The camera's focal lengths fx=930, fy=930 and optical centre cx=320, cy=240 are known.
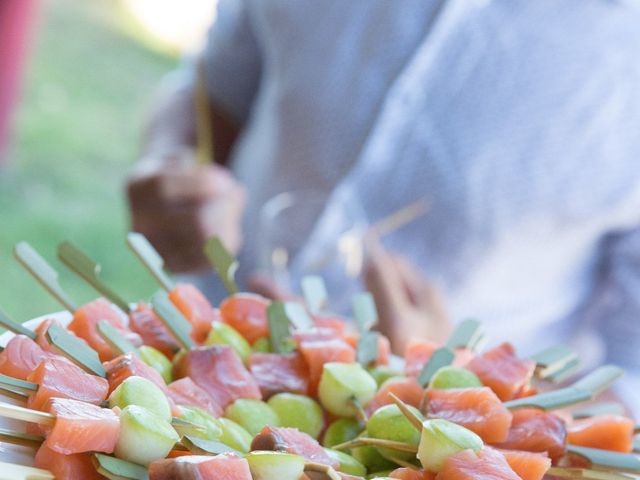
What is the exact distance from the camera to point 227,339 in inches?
23.5

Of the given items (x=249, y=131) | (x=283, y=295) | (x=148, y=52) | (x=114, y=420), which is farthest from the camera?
(x=148, y=52)

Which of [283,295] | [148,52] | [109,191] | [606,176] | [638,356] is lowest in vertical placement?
[283,295]

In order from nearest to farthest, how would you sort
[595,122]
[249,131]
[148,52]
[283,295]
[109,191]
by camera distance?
1. [283,295]
2. [595,122]
3. [249,131]
4. [109,191]
5. [148,52]

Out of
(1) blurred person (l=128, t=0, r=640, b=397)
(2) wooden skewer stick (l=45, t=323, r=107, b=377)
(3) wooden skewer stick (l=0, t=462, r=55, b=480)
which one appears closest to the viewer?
(3) wooden skewer stick (l=0, t=462, r=55, b=480)

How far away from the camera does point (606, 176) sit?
3.75 feet

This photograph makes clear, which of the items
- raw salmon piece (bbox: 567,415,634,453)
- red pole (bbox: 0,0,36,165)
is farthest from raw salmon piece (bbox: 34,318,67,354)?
red pole (bbox: 0,0,36,165)

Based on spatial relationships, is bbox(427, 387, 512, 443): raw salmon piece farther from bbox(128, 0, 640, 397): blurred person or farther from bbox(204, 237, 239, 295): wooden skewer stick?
bbox(128, 0, 640, 397): blurred person

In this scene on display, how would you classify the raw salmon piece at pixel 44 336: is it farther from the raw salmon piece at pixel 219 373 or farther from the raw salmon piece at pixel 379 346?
the raw salmon piece at pixel 379 346

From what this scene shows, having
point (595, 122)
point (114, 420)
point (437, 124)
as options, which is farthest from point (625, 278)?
point (114, 420)

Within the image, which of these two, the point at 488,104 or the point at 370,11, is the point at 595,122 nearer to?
the point at 488,104

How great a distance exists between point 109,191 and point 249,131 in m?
1.77

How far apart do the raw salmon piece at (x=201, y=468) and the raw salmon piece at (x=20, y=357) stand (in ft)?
0.38

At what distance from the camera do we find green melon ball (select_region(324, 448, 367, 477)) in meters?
0.49

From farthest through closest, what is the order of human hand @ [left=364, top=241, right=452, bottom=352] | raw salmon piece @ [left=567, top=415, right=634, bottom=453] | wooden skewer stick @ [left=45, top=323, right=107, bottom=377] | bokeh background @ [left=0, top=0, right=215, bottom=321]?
bokeh background @ [left=0, top=0, right=215, bottom=321] < human hand @ [left=364, top=241, right=452, bottom=352] < raw salmon piece @ [left=567, top=415, right=634, bottom=453] < wooden skewer stick @ [left=45, top=323, right=107, bottom=377]
